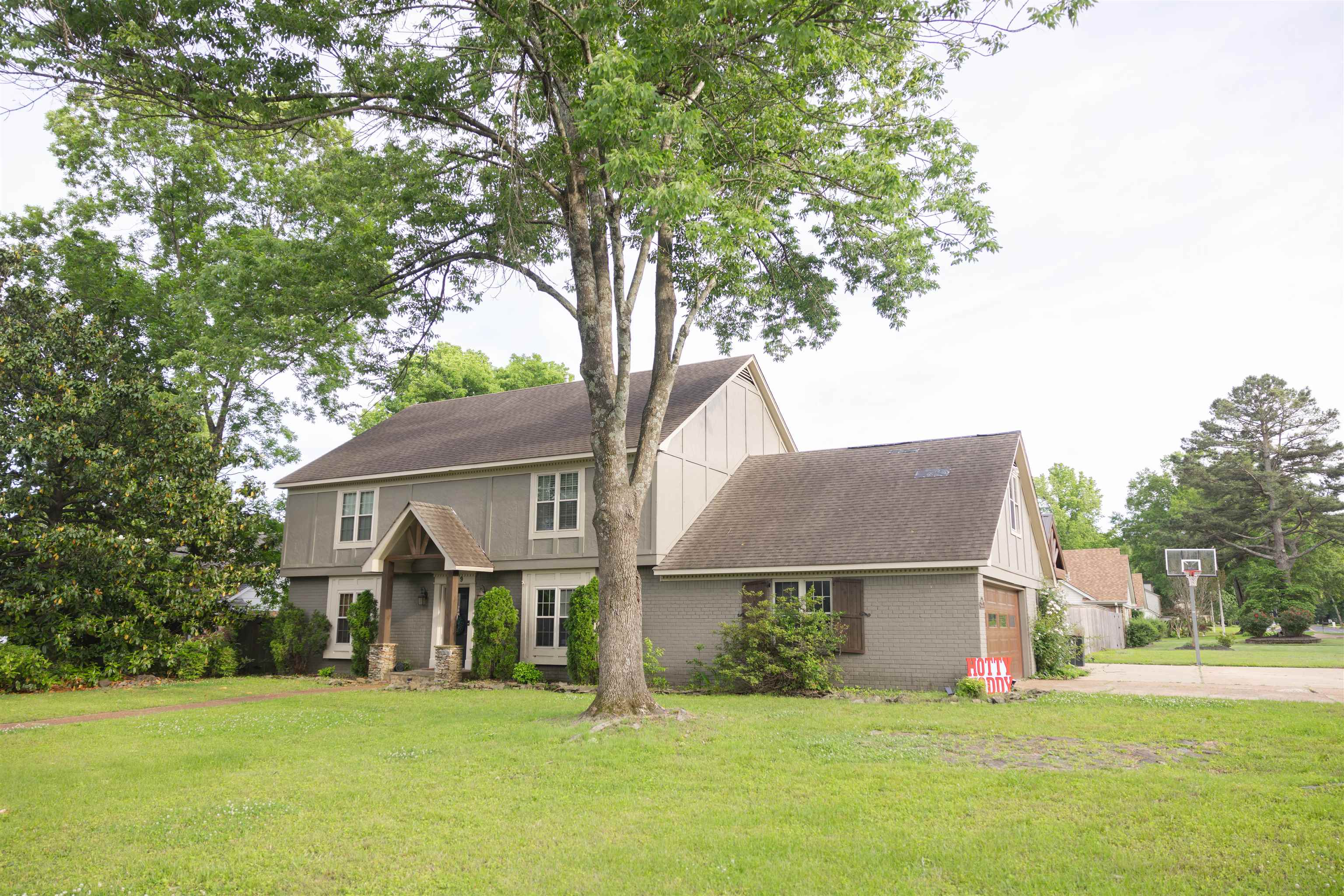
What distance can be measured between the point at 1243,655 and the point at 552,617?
23.4m

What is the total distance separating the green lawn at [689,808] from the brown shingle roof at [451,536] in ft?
27.3

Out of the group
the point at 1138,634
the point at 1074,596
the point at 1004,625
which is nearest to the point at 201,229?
the point at 1004,625

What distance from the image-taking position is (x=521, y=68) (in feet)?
41.6

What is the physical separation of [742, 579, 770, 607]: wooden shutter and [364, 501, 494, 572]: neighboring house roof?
6544 millimetres

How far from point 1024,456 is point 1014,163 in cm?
1004

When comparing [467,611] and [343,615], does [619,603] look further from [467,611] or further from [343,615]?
[343,615]

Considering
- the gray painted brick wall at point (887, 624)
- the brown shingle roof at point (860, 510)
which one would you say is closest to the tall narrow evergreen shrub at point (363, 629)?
the gray painted brick wall at point (887, 624)

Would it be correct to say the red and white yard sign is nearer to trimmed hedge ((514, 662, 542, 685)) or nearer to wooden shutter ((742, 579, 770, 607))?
wooden shutter ((742, 579, 770, 607))

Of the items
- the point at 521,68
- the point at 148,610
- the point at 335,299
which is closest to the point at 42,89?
the point at 335,299

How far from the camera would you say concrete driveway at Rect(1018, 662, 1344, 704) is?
48.0ft

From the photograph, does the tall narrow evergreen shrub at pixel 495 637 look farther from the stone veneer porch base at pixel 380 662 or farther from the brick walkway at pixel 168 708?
the stone veneer porch base at pixel 380 662

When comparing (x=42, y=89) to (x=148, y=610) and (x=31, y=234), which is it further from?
(x=31, y=234)

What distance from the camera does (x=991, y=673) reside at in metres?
15.4

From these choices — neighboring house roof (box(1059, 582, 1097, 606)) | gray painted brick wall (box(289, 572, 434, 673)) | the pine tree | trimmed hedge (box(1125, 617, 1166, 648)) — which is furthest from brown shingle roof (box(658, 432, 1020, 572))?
the pine tree
